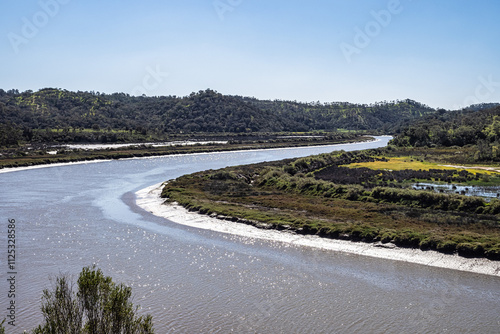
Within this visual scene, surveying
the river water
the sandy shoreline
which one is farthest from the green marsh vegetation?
the river water

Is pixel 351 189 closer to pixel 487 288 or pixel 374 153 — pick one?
pixel 487 288

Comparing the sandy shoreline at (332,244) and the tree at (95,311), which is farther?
the sandy shoreline at (332,244)

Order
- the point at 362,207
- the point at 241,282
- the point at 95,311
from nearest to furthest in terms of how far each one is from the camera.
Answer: the point at 95,311 → the point at 241,282 → the point at 362,207

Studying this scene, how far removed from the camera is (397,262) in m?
23.0

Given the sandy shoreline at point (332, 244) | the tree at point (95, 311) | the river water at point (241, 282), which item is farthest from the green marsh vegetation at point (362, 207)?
the tree at point (95, 311)

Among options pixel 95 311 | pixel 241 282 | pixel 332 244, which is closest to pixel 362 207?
pixel 332 244

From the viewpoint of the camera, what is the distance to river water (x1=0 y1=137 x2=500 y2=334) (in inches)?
626

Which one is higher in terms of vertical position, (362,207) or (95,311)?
(95,311)

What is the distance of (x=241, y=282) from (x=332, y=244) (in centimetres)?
844

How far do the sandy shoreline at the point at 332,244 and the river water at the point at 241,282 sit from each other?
2.41 ft

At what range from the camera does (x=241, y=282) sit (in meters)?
19.9

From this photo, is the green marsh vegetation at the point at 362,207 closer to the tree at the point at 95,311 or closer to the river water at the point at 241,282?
the river water at the point at 241,282

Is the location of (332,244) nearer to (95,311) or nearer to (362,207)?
(362,207)

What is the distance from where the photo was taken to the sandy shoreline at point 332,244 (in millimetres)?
21922
